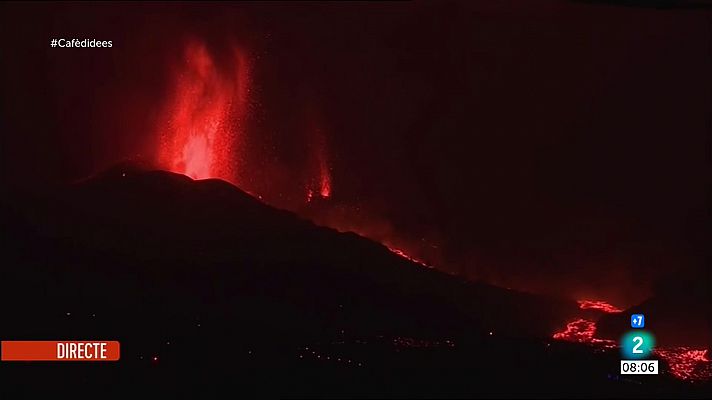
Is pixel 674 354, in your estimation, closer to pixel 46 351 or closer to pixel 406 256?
pixel 406 256

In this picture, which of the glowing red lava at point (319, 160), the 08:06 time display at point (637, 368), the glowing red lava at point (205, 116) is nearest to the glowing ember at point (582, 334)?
the 08:06 time display at point (637, 368)

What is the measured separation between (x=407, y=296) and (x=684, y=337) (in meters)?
2.39

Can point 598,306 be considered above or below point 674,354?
above

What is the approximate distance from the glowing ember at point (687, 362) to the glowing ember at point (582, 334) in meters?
0.43

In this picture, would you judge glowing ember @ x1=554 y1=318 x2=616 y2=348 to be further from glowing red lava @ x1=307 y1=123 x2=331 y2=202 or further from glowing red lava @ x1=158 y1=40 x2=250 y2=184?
glowing red lava @ x1=158 y1=40 x2=250 y2=184

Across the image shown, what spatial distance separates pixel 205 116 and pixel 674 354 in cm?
542

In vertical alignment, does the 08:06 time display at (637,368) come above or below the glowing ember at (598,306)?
below

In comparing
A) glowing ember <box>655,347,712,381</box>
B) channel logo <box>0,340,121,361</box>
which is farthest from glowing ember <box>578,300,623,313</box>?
channel logo <box>0,340,121,361</box>

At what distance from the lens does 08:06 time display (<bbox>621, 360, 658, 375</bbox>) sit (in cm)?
641

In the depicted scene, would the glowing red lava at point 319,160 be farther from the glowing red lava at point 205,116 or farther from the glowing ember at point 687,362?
the glowing ember at point 687,362

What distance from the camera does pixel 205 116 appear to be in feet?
31.2

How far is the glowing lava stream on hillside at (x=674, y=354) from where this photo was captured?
6.80 metres

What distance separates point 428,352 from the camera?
274 inches

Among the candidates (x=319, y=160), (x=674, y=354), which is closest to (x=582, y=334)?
(x=674, y=354)
